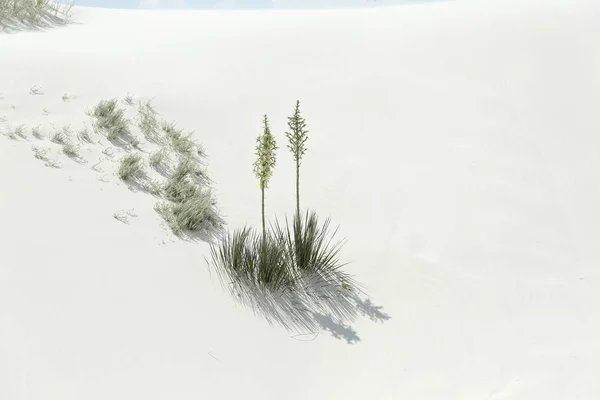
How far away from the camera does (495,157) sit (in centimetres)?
576

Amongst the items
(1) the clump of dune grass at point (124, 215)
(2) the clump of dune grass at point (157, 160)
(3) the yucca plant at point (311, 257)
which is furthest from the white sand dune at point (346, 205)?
(2) the clump of dune grass at point (157, 160)

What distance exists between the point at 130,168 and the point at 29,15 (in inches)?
191

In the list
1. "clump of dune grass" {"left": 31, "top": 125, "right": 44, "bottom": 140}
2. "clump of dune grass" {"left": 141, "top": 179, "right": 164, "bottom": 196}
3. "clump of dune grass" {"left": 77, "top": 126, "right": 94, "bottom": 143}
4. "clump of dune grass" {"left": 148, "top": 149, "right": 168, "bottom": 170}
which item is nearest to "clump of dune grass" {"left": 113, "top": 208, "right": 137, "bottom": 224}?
"clump of dune grass" {"left": 141, "top": 179, "right": 164, "bottom": 196}

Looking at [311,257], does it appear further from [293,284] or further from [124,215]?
[124,215]

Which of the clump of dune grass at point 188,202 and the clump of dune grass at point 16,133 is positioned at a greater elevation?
the clump of dune grass at point 16,133

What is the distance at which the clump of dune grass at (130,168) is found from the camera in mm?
4785

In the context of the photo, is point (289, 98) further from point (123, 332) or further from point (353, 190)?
point (123, 332)

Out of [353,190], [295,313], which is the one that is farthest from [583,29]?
[295,313]

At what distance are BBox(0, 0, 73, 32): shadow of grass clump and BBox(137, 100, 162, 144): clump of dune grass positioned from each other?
9.84ft

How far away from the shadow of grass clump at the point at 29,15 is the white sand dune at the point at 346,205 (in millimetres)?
350

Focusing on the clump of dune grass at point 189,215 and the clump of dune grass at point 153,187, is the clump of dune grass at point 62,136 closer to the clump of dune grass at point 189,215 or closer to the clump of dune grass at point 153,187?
the clump of dune grass at point 153,187

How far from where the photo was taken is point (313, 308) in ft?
13.3

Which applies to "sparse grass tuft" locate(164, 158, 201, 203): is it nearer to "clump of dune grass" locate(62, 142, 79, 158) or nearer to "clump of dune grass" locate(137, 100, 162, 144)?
"clump of dune grass" locate(137, 100, 162, 144)

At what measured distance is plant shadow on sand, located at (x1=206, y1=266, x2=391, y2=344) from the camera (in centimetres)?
387
